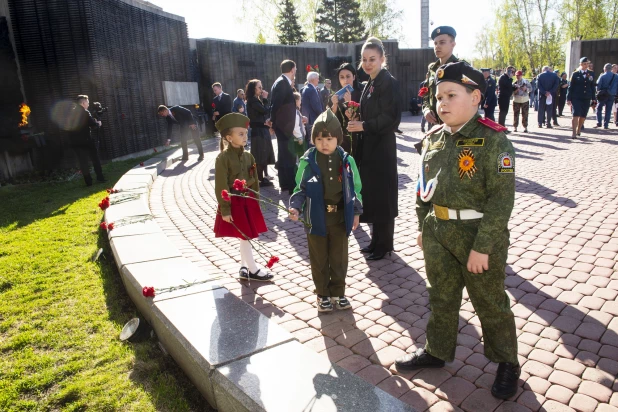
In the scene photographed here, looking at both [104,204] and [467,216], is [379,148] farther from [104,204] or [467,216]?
[104,204]

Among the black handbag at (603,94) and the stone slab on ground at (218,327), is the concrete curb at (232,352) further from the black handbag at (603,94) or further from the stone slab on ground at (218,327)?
the black handbag at (603,94)

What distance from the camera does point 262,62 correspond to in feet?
74.6

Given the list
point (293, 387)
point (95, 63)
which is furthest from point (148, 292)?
point (95, 63)

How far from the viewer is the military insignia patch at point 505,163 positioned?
236 cm

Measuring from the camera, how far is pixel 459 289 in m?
2.72

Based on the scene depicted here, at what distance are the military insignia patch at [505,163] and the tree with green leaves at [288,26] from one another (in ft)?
151

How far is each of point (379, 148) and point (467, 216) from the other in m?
2.36

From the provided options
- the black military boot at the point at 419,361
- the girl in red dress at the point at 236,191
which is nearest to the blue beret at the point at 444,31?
the girl in red dress at the point at 236,191

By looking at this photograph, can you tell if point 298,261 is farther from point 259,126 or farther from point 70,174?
point 70,174

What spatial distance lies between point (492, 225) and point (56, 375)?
308 cm

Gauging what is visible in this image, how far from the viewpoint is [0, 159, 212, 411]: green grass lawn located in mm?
2949

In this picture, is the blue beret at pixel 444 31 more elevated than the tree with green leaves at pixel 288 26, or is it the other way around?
the tree with green leaves at pixel 288 26

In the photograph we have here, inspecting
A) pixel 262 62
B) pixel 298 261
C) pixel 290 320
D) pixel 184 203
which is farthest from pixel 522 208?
pixel 262 62

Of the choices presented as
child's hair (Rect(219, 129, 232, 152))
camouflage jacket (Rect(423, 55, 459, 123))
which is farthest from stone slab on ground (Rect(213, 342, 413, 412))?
camouflage jacket (Rect(423, 55, 459, 123))
